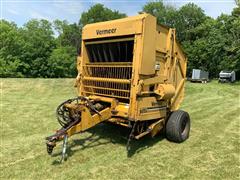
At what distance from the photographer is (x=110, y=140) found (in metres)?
6.88

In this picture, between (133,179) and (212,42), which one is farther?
(212,42)

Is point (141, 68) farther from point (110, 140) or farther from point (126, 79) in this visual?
point (110, 140)

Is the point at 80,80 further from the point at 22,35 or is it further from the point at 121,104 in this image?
the point at 22,35

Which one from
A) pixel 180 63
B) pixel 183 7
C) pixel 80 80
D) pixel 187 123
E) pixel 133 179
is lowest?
pixel 133 179

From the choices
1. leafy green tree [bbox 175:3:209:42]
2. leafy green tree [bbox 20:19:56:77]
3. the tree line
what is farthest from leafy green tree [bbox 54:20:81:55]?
leafy green tree [bbox 175:3:209:42]

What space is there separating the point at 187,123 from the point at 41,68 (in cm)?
3810

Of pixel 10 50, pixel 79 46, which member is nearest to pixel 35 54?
pixel 10 50

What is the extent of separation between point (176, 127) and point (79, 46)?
36.0 metres

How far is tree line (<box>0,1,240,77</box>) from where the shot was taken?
34.2 meters

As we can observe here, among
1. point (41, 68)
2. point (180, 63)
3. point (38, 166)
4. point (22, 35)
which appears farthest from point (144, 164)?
point (22, 35)

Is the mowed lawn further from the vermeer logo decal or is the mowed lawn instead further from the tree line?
the tree line

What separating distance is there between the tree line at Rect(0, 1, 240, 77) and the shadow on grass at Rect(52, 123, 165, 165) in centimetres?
2251

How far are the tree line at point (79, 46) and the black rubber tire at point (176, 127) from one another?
22.7 m

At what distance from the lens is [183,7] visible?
201ft
